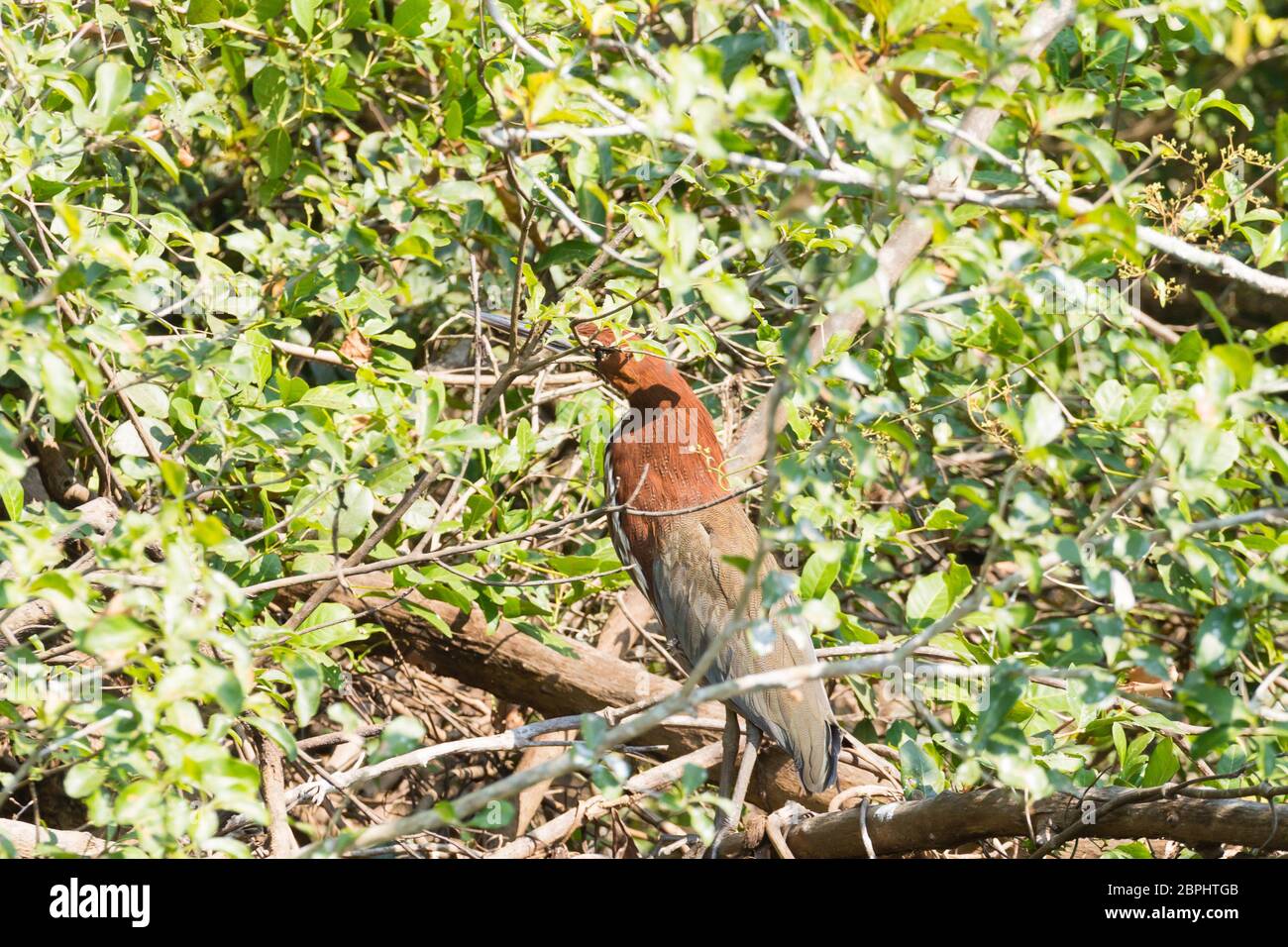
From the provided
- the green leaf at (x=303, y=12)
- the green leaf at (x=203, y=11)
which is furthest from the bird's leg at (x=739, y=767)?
the green leaf at (x=203, y=11)

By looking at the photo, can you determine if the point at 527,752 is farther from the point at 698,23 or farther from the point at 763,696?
the point at 698,23

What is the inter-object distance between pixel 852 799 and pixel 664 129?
2036mm

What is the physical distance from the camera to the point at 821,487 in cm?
192

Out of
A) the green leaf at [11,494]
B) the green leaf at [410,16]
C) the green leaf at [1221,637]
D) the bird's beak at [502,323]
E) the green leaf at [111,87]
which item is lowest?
the green leaf at [1221,637]

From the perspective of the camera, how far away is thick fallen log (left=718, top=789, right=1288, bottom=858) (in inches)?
88.0

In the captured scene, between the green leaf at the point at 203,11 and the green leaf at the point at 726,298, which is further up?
the green leaf at the point at 203,11

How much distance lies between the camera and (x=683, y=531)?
3939 mm

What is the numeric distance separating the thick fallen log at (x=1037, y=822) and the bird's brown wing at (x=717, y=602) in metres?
0.55

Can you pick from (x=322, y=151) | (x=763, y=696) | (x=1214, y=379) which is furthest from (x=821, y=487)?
(x=322, y=151)

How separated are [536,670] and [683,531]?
735 millimetres

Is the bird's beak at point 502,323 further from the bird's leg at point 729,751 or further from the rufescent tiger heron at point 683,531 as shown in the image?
the bird's leg at point 729,751

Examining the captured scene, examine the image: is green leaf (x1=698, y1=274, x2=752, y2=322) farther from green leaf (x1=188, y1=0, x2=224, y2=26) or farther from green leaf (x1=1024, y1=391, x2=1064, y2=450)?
green leaf (x1=188, y1=0, x2=224, y2=26)

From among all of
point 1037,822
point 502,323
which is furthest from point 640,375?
point 1037,822

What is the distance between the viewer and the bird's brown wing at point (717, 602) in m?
3.48
